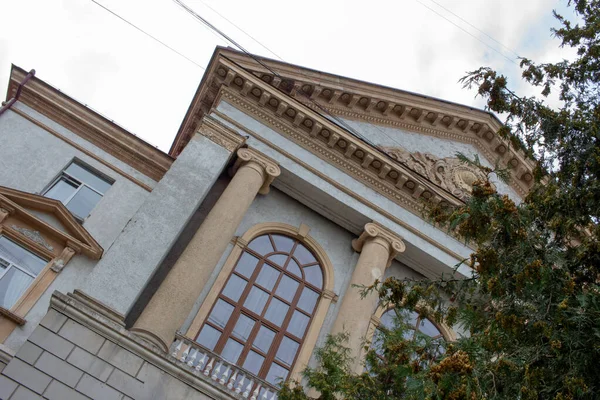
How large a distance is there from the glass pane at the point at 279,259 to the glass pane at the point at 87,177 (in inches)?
170

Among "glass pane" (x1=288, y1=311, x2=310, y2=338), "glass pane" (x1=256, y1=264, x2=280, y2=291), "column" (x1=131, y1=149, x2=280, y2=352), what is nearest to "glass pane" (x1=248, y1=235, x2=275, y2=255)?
"glass pane" (x1=256, y1=264, x2=280, y2=291)

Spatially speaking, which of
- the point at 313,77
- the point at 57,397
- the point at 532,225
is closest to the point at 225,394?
the point at 57,397

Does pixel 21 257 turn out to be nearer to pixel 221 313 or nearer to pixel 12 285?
pixel 12 285

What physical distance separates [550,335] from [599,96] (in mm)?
4315

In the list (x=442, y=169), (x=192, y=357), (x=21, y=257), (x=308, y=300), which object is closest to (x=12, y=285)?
(x=21, y=257)

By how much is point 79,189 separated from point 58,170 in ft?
2.23

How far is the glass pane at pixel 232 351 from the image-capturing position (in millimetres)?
12509

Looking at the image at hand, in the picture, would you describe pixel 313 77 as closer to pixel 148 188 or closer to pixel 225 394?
pixel 148 188

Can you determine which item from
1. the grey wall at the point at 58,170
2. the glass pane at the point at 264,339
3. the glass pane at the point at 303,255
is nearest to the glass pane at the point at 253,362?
the glass pane at the point at 264,339

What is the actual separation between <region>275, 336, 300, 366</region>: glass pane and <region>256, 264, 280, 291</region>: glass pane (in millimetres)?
1336

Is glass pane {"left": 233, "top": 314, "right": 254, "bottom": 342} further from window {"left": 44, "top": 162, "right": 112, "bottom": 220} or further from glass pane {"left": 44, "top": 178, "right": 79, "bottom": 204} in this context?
glass pane {"left": 44, "top": 178, "right": 79, "bottom": 204}

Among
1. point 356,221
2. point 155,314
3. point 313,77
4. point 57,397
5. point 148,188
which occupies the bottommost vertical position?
point 57,397

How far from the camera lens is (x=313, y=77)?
1656 cm

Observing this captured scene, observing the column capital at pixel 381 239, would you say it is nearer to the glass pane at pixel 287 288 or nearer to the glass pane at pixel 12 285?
the glass pane at pixel 287 288
